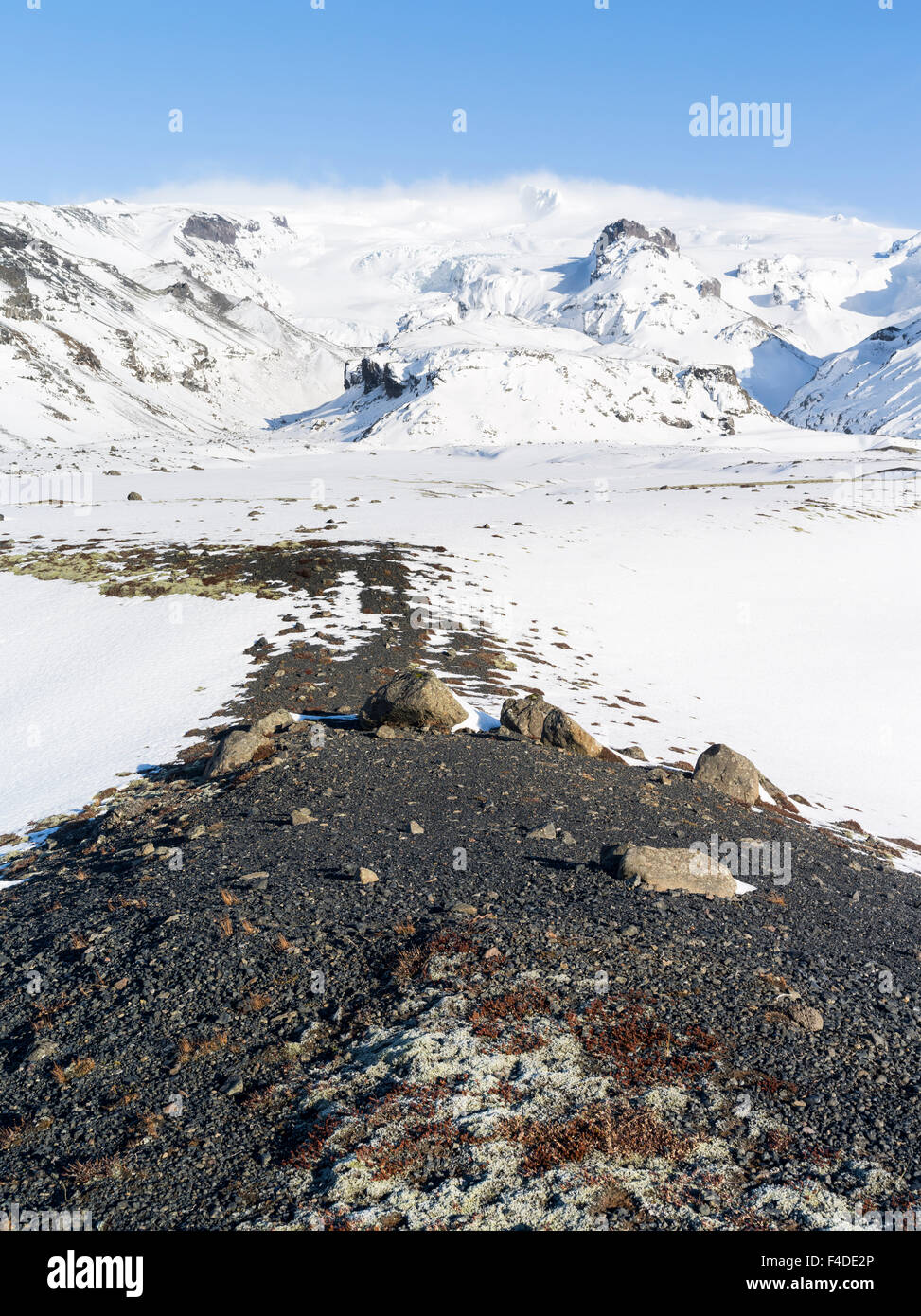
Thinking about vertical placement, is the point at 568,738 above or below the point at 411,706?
below

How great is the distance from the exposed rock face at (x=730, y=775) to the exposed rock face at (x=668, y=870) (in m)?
4.52

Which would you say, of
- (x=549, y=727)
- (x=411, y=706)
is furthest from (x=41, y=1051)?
(x=549, y=727)

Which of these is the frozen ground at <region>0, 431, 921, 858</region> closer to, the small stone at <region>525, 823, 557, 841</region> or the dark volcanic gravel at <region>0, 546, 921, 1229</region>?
the dark volcanic gravel at <region>0, 546, 921, 1229</region>

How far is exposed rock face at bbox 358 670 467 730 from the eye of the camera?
46.2 ft

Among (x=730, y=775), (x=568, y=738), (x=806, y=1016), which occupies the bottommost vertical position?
(x=730, y=775)

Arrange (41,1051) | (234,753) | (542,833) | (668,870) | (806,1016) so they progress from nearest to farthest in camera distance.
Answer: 1. (41,1051)
2. (806,1016)
3. (668,870)
4. (542,833)
5. (234,753)

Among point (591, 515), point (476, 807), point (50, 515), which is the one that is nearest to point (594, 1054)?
point (476, 807)

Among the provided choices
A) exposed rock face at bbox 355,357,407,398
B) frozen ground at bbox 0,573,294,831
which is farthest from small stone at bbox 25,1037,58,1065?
exposed rock face at bbox 355,357,407,398

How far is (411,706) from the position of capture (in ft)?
46.2

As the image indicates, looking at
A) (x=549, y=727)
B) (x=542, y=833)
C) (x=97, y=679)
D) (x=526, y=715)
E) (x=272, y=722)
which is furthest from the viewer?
(x=97, y=679)

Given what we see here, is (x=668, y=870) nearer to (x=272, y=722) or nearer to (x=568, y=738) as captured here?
(x=568, y=738)

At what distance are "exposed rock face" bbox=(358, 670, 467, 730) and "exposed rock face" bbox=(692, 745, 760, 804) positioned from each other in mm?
4757

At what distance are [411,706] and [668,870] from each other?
20.4ft

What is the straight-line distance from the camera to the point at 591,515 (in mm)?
44781
